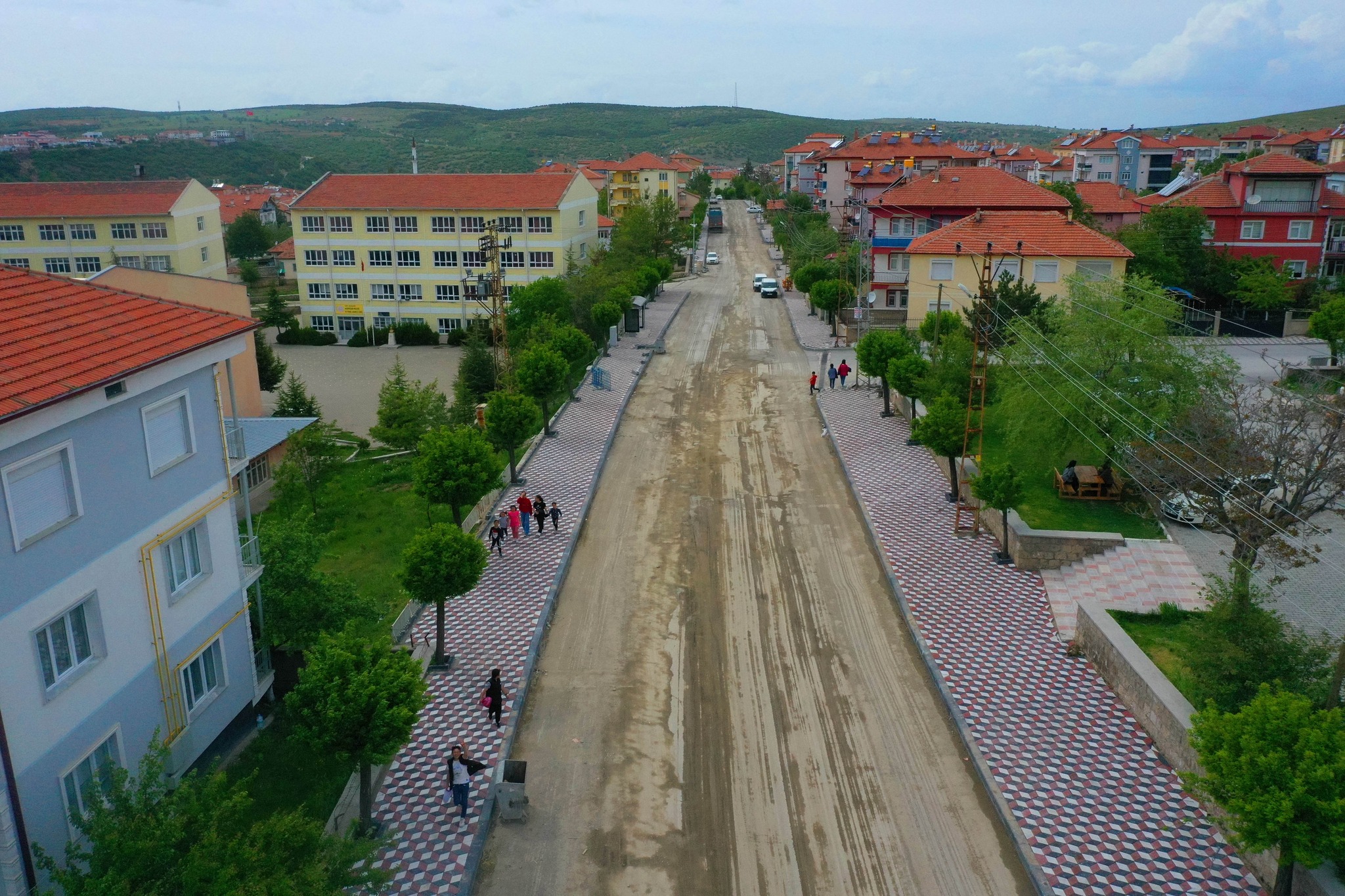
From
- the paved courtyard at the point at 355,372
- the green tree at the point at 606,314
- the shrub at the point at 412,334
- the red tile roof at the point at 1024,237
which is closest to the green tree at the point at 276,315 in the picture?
the paved courtyard at the point at 355,372

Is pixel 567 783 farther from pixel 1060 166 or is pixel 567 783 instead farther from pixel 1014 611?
pixel 1060 166

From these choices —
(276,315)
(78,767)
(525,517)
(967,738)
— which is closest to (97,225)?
(276,315)

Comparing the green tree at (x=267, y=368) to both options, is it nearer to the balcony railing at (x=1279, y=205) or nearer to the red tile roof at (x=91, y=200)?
the red tile roof at (x=91, y=200)

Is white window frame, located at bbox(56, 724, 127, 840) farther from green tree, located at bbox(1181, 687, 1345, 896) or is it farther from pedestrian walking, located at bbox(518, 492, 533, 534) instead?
green tree, located at bbox(1181, 687, 1345, 896)

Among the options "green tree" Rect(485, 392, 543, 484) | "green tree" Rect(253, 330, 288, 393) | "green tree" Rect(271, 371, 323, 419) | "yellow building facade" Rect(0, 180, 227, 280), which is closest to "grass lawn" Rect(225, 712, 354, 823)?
"green tree" Rect(485, 392, 543, 484)

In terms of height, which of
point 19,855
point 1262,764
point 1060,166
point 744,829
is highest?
point 1060,166

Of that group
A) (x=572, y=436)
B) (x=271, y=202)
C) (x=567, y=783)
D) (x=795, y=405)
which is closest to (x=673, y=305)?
(x=795, y=405)
